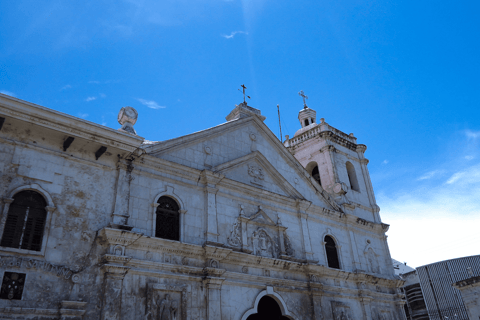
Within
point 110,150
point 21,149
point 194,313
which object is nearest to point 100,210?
point 110,150

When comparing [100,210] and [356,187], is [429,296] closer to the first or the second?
[356,187]

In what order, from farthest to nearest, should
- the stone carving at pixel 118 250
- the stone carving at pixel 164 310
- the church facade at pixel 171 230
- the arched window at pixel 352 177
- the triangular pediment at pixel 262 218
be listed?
the arched window at pixel 352 177
the triangular pediment at pixel 262 218
the stone carving at pixel 164 310
the stone carving at pixel 118 250
the church facade at pixel 171 230

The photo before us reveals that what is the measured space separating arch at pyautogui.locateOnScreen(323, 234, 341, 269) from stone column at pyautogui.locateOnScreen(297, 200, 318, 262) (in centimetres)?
115

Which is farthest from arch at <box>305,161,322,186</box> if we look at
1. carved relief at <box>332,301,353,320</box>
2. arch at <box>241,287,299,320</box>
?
arch at <box>241,287,299,320</box>

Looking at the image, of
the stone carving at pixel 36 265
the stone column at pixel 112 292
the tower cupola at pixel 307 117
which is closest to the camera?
the stone carving at pixel 36 265

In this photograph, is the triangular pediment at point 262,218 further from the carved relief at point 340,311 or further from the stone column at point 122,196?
the stone column at point 122,196

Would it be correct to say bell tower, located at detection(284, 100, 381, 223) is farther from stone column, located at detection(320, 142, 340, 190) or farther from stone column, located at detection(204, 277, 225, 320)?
stone column, located at detection(204, 277, 225, 320)

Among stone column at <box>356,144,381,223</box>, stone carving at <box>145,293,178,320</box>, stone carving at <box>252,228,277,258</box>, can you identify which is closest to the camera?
stone carving at <box>145,293,178,320</box>

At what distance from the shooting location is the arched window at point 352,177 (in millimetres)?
23500

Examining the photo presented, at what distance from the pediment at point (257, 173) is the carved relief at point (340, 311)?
4944 millimetres

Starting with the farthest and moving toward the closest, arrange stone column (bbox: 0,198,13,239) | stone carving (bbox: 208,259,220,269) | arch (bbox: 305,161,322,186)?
arch (bbox: 305,161,322,186) → stone carving (bbox: 208,259,220,269) → stone column (bbox: 0,198,13,239)

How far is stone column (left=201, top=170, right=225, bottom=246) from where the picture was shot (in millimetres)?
14109

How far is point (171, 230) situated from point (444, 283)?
3024cm

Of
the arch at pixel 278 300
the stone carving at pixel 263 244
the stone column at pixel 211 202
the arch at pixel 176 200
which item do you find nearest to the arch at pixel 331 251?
the stone carving at pixel 263 244
